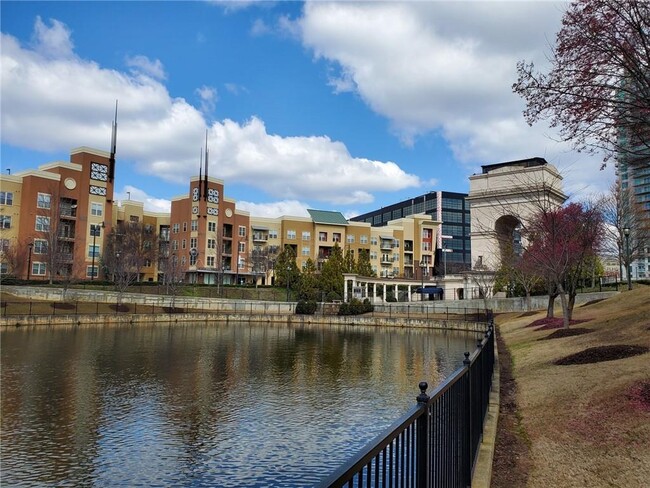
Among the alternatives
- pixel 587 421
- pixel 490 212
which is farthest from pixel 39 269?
pixel 587 421

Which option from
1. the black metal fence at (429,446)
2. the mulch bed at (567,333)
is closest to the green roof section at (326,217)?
the mulch bed at (567,333)

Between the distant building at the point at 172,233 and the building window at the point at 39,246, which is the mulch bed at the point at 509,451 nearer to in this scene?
the distant building at the point at 172,233

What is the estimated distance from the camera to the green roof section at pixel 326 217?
95381mm

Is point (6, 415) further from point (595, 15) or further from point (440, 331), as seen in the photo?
point (440, 331)

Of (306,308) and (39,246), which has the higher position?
(39,246)

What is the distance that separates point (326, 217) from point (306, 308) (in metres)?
38.7

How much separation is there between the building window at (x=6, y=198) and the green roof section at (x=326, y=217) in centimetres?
4741

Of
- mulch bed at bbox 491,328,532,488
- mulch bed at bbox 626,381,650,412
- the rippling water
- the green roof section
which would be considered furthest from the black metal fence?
the green roof section

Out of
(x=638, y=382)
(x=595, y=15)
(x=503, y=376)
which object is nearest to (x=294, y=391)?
(x=503, y=376)

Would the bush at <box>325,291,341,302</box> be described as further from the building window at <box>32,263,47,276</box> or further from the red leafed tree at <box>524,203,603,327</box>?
the red leafed tree at <box>524,203,603,327</box>

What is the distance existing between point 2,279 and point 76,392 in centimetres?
4988

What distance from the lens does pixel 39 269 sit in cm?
6775

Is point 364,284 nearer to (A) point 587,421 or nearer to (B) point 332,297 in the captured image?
(B) point 332,297

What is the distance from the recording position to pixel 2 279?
5797 centimetres
